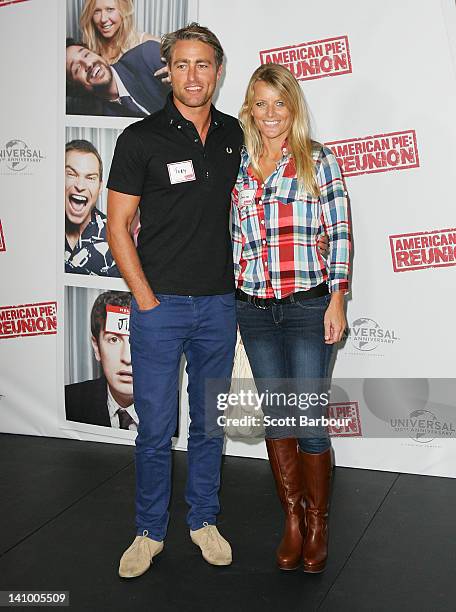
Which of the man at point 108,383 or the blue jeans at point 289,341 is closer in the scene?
the blue jeans at point 289,341

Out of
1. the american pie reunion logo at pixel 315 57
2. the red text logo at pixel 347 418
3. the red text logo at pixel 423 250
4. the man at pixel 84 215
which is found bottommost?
the red text logo at pixel 347 418

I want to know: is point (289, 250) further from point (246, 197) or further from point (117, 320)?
point (117, 320)

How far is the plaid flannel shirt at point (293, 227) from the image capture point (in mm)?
2393

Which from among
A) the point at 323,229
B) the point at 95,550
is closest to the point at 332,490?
the point at 95,550

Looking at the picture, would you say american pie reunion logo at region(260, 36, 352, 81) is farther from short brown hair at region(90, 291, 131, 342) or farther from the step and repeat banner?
short brown hair at region(90, 291, 131, 342)

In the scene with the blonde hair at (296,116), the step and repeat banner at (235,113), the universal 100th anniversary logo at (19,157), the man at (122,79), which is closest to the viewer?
the blonde hair at (296,116)

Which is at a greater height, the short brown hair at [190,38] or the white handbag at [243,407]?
the short brown hair at [190,38]

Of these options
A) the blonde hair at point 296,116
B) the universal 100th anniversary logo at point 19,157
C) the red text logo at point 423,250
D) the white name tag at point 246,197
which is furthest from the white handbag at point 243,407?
the universal 100th anniversary logo at point 19,157

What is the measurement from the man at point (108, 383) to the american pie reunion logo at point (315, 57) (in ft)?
3.85

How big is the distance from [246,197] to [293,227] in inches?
6.6

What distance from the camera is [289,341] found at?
8.03ft

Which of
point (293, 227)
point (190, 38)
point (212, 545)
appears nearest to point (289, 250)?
point (293, 227)

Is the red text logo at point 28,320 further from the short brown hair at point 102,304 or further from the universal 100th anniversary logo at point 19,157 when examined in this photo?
the universal 100th anniversary logo at point 19,157

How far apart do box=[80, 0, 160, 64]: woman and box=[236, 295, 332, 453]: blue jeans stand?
1.48 metres
